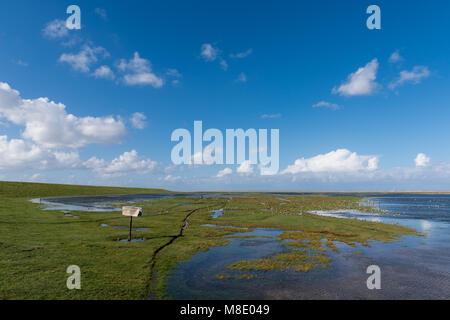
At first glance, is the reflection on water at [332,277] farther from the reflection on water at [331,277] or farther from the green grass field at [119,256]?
the green grass field at [119,256]

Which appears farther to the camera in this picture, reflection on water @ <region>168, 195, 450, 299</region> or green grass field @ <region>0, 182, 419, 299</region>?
reflection on water @ <region>168, 195, 450, 299</region>

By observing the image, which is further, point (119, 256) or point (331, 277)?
point (119, 256)

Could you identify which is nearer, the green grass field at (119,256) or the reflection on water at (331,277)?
the green grass field at (119,256)

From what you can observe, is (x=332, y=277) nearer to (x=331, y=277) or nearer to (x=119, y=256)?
(x=331, y=277)

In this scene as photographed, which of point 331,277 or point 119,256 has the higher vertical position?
point 119,256

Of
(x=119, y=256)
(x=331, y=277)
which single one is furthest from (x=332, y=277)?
(x=119, y=256)

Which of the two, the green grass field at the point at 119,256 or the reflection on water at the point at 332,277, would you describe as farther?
the reflection on water at the point at 332,277

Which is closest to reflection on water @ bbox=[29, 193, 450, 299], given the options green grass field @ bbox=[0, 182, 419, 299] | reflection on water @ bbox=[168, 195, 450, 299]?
reflection on water @ bbox=[168, 195, 450, 299]

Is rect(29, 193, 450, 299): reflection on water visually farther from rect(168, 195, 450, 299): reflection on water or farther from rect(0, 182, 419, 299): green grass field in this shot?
rect(0, 182, 419, 299): green grass field

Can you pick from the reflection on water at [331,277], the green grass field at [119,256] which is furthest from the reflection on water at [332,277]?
the green grass field at [119,256]
